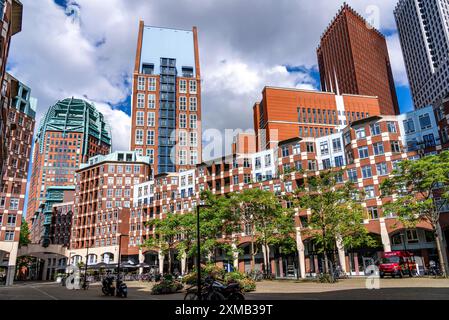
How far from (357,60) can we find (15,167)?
428 ft

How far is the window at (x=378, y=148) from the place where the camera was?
4969cm

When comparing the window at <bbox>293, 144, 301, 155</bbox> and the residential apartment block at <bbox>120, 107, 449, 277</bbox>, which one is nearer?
the residential apartment block at <bbox>120, 107, 449, 277</bbox>

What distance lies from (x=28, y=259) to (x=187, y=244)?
2905 inches

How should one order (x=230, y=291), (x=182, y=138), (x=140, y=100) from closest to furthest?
1. (x=230, y=291)
2. (x=140, y=100)
3. (x=182, y=138)

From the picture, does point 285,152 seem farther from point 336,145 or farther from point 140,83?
point 140,83

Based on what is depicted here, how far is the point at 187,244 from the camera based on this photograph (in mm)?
53938

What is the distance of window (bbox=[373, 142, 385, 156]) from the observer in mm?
49694

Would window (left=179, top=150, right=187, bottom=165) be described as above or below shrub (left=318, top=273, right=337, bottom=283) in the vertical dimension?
above

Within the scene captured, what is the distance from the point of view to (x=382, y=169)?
4931 cm

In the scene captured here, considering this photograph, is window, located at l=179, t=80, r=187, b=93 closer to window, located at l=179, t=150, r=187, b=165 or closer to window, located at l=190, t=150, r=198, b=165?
window, located at l=179, t=150, r=187, b=165

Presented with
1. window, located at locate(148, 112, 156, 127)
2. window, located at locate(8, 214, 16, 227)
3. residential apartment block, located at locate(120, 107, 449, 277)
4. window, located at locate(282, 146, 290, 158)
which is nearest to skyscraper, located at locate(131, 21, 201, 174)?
window, located at locate(148, 112, 156, 127)

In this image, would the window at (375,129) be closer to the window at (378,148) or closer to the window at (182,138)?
the window at (378,148)

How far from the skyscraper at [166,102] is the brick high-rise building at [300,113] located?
88.4 ft

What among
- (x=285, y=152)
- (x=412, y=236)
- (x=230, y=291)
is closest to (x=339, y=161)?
(x=285, y=152)
